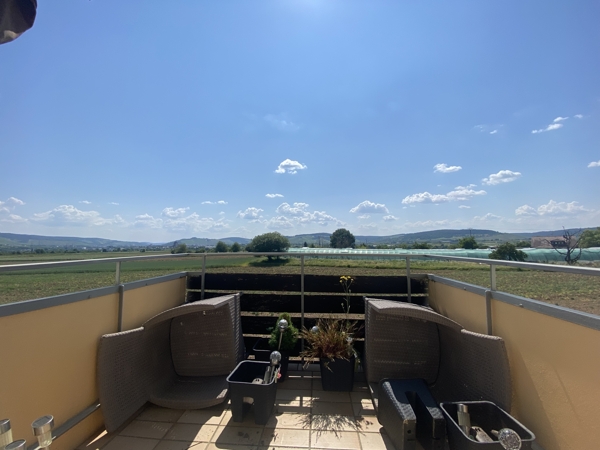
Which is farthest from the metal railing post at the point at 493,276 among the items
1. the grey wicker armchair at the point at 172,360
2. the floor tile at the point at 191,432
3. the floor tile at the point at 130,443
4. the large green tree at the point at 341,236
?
the large green tree at the point at 341,236

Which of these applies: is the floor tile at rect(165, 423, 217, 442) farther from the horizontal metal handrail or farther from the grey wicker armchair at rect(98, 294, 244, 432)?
the horizontal metal handrail

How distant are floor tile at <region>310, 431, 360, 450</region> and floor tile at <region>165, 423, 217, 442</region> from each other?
2.50 feet

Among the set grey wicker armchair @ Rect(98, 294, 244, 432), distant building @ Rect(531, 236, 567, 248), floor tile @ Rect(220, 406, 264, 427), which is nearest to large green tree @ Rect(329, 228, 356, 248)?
distant building @ Rect(531, 236, 567, 248)

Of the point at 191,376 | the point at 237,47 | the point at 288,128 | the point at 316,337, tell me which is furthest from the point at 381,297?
the point at 288,128

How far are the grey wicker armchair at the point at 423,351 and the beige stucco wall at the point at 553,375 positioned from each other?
0.24 m

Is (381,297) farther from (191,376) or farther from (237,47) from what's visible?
(237,47)

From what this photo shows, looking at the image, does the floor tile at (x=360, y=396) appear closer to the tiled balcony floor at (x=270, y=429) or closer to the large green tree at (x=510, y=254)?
the tiled balcony floor at (x=270, y=429)

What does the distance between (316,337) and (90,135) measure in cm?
718

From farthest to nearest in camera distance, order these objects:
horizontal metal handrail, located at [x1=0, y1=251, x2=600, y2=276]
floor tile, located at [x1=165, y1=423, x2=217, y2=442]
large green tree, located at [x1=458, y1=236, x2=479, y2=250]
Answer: large green tree, located at [x1=458, y1=236, x2=479, y2=250], floor tile, located at [x1=165, y1=423, x2=217, y2=442], horizontal metal handrail, located at [x1=0, y1=251, x2=600, y2=276]

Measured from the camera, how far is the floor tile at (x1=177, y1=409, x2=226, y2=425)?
2213 millimetres

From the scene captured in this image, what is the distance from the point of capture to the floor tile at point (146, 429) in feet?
6.64

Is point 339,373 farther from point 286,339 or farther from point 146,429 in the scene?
point 146,429

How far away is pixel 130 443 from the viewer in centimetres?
193

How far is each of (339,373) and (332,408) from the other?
1.05 ft
